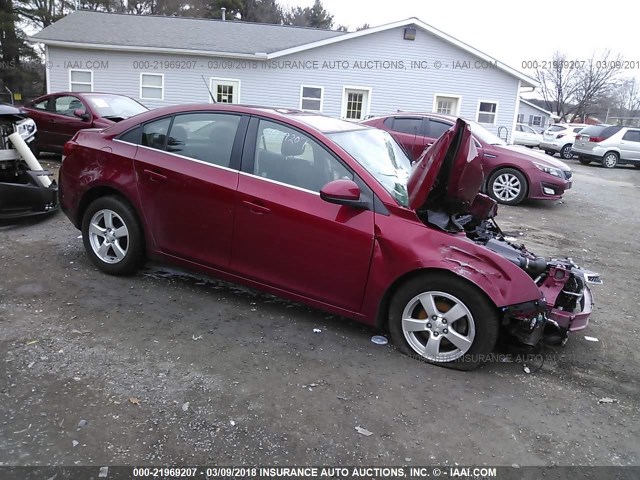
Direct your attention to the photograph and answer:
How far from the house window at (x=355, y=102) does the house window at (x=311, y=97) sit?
927mm

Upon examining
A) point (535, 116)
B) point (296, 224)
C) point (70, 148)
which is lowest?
point (296, 224)

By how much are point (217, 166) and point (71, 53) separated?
17.9 meters

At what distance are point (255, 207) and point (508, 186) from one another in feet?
24.0

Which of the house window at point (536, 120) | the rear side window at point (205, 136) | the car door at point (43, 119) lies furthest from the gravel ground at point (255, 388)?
the house window at point (536, 120)

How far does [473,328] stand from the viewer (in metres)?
3.40

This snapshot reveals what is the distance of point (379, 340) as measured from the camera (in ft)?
12.6

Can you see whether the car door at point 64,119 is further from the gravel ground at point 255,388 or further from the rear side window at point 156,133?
the rear side window at point 156,133

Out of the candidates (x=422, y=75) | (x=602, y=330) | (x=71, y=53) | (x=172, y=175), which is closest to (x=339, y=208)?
(x=172, y=175)

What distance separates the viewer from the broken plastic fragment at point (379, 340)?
383 cm

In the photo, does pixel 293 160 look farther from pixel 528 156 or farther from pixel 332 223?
pixel 528 156

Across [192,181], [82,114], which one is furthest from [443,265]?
[82,114]

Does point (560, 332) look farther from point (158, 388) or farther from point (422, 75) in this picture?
point (422, 75)

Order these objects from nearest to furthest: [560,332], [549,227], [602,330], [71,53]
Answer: [560,332]
[602,330]
[549,227]
[71,53]

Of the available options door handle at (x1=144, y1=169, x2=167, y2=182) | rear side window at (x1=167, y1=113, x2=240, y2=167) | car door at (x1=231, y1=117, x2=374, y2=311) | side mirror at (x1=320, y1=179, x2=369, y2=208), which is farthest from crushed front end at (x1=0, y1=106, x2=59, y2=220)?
side mirror at (x1=320, y1=179, x2=369, y2=208)
